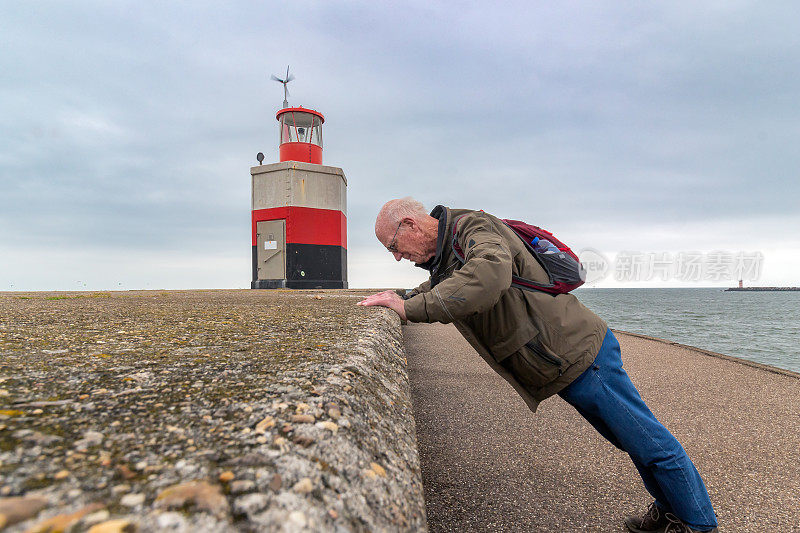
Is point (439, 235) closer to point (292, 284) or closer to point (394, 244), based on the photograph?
point (394, 244)

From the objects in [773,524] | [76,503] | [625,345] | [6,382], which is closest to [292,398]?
[76,503]

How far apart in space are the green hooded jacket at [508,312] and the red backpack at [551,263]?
39 millimetres

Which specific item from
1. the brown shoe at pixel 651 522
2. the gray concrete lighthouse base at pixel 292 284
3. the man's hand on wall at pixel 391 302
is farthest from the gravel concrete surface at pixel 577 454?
the gray concrete lighthouse base at pixel 292 284

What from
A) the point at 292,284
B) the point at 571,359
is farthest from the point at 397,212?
the point at 292,284

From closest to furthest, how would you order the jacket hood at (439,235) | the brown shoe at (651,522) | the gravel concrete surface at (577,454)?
the brown shoe at (651,522)
the jacket hood at (439,235)
the gravel concrete surface at (577,454)

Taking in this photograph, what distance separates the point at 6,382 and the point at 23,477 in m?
0.79

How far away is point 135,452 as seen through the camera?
0.98m

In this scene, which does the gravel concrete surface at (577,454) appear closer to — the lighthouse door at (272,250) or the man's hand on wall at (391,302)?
the man's hand on wall at (391,302)

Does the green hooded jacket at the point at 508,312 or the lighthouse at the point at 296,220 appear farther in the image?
the lighthouse at the point at 296,220

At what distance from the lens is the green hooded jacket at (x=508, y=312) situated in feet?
6.95

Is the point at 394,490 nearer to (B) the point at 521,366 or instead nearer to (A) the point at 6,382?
(A) the point at 6,382

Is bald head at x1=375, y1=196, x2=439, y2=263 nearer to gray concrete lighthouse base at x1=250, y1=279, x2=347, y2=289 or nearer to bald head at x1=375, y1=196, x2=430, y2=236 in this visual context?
bald head at x1=375, y1=196, x2=430, y2=236

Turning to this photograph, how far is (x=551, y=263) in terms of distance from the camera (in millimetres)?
2520

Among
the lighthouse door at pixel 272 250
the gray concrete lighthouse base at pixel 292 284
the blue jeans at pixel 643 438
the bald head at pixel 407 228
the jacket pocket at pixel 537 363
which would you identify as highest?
the lighthouse door at pixel 272 250
